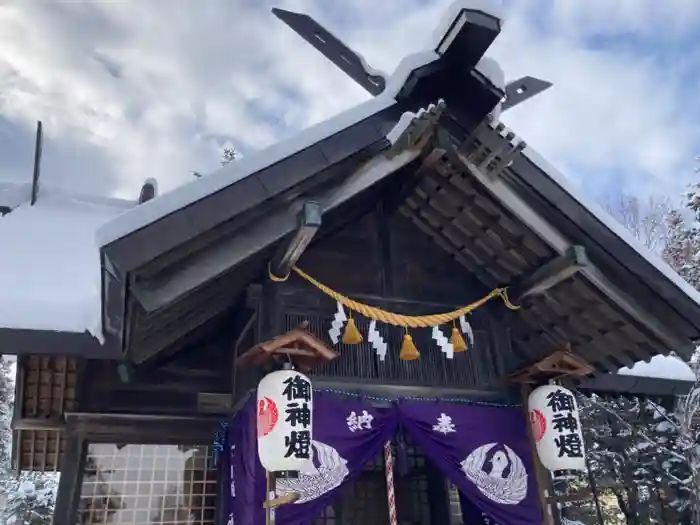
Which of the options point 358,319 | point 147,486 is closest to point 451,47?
point 358,319

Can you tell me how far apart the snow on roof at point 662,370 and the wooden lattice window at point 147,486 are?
16.4ft

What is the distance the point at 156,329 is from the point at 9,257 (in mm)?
2433

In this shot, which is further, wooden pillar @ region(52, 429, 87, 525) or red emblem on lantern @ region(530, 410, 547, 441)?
wooden pillar @ region(52, 429, 87, 525)

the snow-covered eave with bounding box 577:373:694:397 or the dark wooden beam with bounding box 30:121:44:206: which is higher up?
the dark wooden beam with bounding box 30:121:44:206

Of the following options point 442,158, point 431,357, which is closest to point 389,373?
point 431,357

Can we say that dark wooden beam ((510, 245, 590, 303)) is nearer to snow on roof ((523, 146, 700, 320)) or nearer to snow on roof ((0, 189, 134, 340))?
snow on roof ((523, 146, 700, 320))

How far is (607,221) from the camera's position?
475cm

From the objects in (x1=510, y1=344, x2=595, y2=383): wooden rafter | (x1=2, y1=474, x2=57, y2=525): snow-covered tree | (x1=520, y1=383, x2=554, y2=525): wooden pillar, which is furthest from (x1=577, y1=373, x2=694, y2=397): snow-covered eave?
(x1=2, y1=474, x2=57, y2=525): snow-covered tree

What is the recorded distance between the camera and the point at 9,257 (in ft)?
18.7

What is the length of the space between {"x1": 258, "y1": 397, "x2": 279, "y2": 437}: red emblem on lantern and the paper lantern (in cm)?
263

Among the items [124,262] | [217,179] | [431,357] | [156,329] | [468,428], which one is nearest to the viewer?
[124,262]

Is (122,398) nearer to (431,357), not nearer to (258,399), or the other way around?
(258,399)

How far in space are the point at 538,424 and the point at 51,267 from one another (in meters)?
5.24

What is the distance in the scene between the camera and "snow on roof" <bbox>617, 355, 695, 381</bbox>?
645 centimetres
